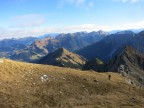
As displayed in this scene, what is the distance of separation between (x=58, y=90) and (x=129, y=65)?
11663cm

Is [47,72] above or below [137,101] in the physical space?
above

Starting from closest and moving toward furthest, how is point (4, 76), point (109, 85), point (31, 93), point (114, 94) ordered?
point (31, 93), point (4, 76), point (114, 94), point (109, 85)

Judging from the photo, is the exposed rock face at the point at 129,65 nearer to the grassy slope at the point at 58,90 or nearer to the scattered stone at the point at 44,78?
the grassy slope at the point at 58,90

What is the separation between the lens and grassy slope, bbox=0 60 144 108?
1634 inches

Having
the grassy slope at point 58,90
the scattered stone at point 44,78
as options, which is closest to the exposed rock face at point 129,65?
the grassy slope at point 58,90

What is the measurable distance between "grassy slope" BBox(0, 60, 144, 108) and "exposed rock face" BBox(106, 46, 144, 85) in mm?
74061

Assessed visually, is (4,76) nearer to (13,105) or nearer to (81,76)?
(13,105)

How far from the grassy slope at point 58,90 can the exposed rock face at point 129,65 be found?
7406 centimetres

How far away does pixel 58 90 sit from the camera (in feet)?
153

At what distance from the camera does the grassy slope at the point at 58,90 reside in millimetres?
41509

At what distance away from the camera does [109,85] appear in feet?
175

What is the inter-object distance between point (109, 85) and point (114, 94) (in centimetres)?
395

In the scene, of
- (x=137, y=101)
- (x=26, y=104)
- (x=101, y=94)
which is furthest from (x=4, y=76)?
(x=137, y=101)

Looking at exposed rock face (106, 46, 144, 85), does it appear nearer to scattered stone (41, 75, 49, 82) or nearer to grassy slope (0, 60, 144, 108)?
grassy slope (0, 60, 144, 108)
